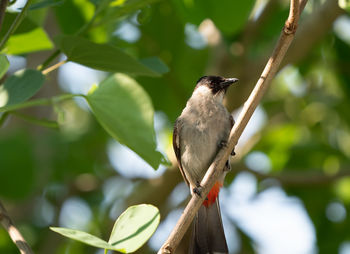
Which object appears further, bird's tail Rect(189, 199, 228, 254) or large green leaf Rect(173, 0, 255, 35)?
bird's tail Rect(189, 199, 228, 254)

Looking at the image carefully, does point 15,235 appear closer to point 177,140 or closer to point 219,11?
point 219,11

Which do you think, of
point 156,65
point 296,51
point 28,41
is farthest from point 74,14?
point 296,51

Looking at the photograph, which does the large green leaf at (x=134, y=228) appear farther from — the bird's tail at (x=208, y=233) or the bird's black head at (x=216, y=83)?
the bird's black head at (x=216, y=83)

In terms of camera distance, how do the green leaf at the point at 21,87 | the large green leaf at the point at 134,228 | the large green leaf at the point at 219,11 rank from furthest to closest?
the large green leaf at the point at 219,11, the green leaf at the point at 21,87, the large green leaf at the point at 134,228

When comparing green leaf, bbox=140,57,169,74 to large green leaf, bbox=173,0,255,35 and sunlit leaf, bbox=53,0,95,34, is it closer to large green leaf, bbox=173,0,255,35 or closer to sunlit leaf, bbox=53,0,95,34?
large green leaf, bbox=173,0,255,35

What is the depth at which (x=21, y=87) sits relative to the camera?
1655 millimetres

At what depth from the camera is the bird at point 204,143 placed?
3.32 meters

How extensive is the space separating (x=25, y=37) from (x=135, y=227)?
1016 millimetres

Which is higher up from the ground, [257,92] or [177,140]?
[257,92]

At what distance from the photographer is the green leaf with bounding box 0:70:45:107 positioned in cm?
161

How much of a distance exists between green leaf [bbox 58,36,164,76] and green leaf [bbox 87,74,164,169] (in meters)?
0.09

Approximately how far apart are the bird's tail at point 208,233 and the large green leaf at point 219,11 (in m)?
1.38

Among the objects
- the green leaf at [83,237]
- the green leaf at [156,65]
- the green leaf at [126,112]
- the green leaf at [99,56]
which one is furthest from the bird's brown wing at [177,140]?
the green leaf at [83,237]

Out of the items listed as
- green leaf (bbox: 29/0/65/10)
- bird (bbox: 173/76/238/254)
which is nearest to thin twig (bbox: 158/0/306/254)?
green leaf (bbox: 29/0/65/10)
